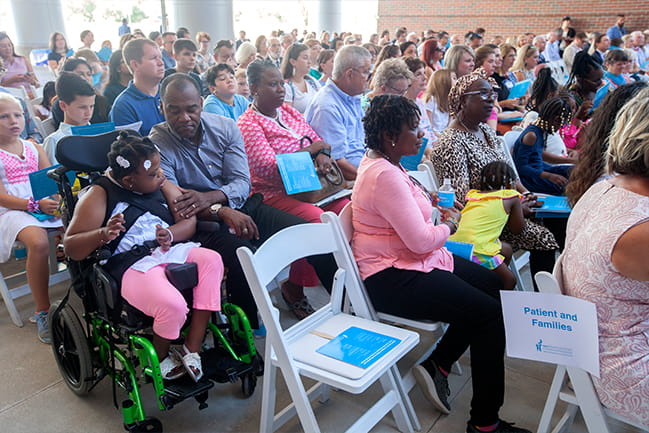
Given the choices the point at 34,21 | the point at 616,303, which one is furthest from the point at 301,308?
the point at 34,21

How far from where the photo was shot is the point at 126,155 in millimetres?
1922

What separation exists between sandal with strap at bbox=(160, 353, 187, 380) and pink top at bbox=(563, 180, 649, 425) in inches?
57.5

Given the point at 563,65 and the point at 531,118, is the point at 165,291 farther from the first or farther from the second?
the point at 563,65

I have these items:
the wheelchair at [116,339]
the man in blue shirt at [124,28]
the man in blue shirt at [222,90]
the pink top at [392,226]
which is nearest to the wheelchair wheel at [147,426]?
the wheelchair at [116,339]

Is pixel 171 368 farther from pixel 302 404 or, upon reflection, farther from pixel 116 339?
pixel 302 404

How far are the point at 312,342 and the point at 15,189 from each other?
2192 millimetres

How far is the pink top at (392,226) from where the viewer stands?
6.22ft

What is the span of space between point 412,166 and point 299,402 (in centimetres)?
213

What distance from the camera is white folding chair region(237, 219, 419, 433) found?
1568 mm

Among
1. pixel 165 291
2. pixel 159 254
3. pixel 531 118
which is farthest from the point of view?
pixel 531 118

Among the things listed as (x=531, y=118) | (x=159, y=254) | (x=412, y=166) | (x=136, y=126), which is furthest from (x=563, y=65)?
(x=159, y=254)

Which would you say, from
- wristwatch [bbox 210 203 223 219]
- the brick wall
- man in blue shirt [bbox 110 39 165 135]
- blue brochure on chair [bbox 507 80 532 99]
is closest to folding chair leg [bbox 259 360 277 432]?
wristwatch [bbox 210 203 223 219]

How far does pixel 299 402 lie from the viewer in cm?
160

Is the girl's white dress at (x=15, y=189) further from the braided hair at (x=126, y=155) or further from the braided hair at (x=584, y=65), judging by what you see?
the braided hair at (x=584, y=65)
